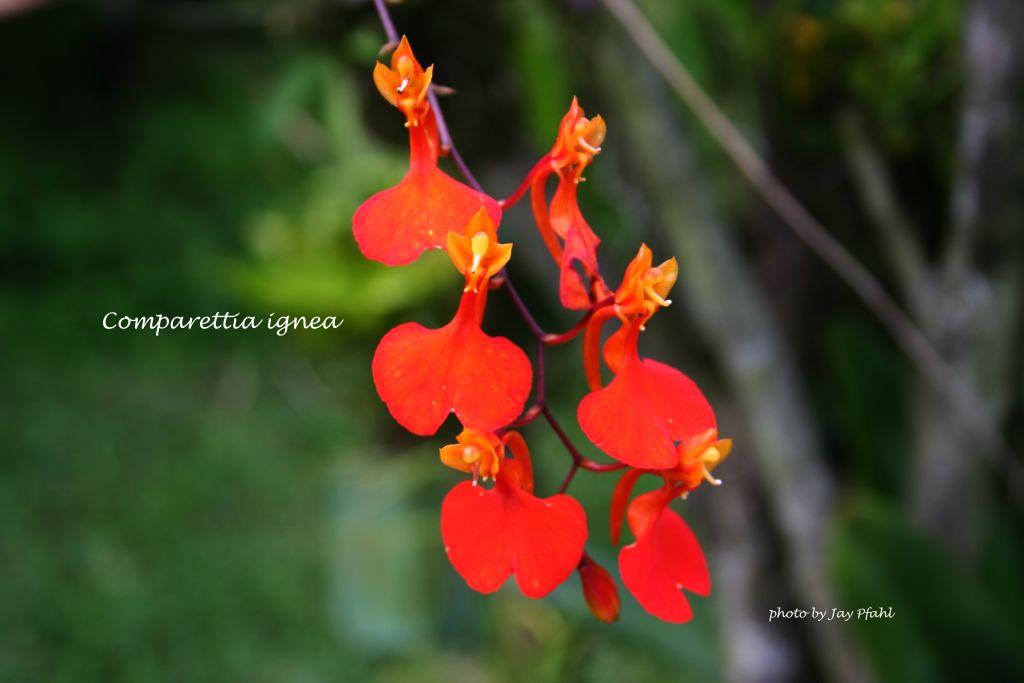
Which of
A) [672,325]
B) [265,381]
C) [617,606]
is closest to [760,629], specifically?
[672,325]

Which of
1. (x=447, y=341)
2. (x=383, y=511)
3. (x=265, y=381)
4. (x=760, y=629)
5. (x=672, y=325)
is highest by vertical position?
(x=447, y=341)

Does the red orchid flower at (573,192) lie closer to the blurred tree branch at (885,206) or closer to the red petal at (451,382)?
the red petal at (451,382)

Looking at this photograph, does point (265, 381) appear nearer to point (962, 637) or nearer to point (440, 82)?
point (440, 82)

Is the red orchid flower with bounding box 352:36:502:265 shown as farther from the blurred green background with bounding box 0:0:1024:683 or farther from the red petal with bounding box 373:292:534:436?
the blurred green background with bounding box 0:0:1024:683

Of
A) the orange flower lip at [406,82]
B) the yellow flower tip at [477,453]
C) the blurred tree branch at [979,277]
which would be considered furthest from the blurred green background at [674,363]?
the yellow flower tip at [477,453]

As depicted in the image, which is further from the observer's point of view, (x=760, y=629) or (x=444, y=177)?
(x=760, y=629)

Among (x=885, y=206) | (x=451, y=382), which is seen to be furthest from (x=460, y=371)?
(x=885, y=206)

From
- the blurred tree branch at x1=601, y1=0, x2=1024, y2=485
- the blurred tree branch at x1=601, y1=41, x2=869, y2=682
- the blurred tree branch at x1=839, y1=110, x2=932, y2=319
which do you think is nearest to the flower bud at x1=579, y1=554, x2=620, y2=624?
the blurred tree branch at x1=601, y1=0, x2=1024, y2=485
